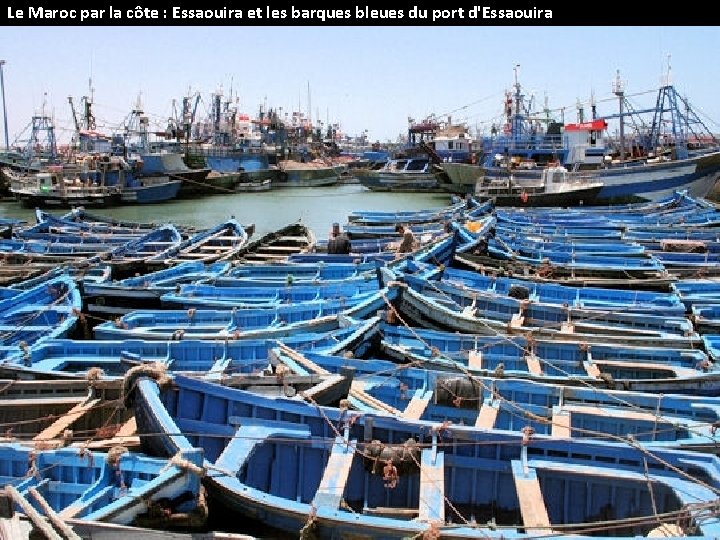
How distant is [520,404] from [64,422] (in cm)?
575

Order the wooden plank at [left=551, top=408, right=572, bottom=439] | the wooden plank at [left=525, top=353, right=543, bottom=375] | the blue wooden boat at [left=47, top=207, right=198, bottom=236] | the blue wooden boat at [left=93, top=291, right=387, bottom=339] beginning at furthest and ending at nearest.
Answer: the blue wooden boat at [left=47, top=207, right=198, bottom=236] < the blue wooden boat at [left=93, top=291, right=387, bottom=339] < the wooden plank at [left=525, top=353, right=543, bottom=375] < the wooden plank at [left=551, top=408, right=572, bottom=439]

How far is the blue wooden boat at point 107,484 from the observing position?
5961mm

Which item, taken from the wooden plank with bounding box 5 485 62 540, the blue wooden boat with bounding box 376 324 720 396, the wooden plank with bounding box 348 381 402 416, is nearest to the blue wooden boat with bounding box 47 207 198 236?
the blue wooden boat with bounding box 376 324 720 396

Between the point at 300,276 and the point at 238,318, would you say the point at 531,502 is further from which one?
the point at 300,276

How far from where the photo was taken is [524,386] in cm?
946

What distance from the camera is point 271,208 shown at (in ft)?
179

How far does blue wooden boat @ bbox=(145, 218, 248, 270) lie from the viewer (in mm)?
20039

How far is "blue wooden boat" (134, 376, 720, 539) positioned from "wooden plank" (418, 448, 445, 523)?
10mm

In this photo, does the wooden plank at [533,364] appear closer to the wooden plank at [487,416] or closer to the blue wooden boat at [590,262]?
the wooden plank at [487,416]

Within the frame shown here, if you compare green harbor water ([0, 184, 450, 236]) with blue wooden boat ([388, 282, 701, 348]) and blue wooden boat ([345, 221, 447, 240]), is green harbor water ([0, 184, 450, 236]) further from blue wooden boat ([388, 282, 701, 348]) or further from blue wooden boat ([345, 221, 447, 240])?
blue wooden boat ([388, 282, 701, 348])

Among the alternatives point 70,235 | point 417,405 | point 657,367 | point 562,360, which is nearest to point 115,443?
point 417,405

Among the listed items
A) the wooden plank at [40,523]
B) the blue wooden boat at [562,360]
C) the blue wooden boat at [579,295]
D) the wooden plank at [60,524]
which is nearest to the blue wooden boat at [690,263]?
the blue wooden boat at [579,295]

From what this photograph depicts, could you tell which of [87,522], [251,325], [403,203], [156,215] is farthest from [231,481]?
[403,203]

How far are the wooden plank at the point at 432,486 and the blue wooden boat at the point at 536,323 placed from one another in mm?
5364
